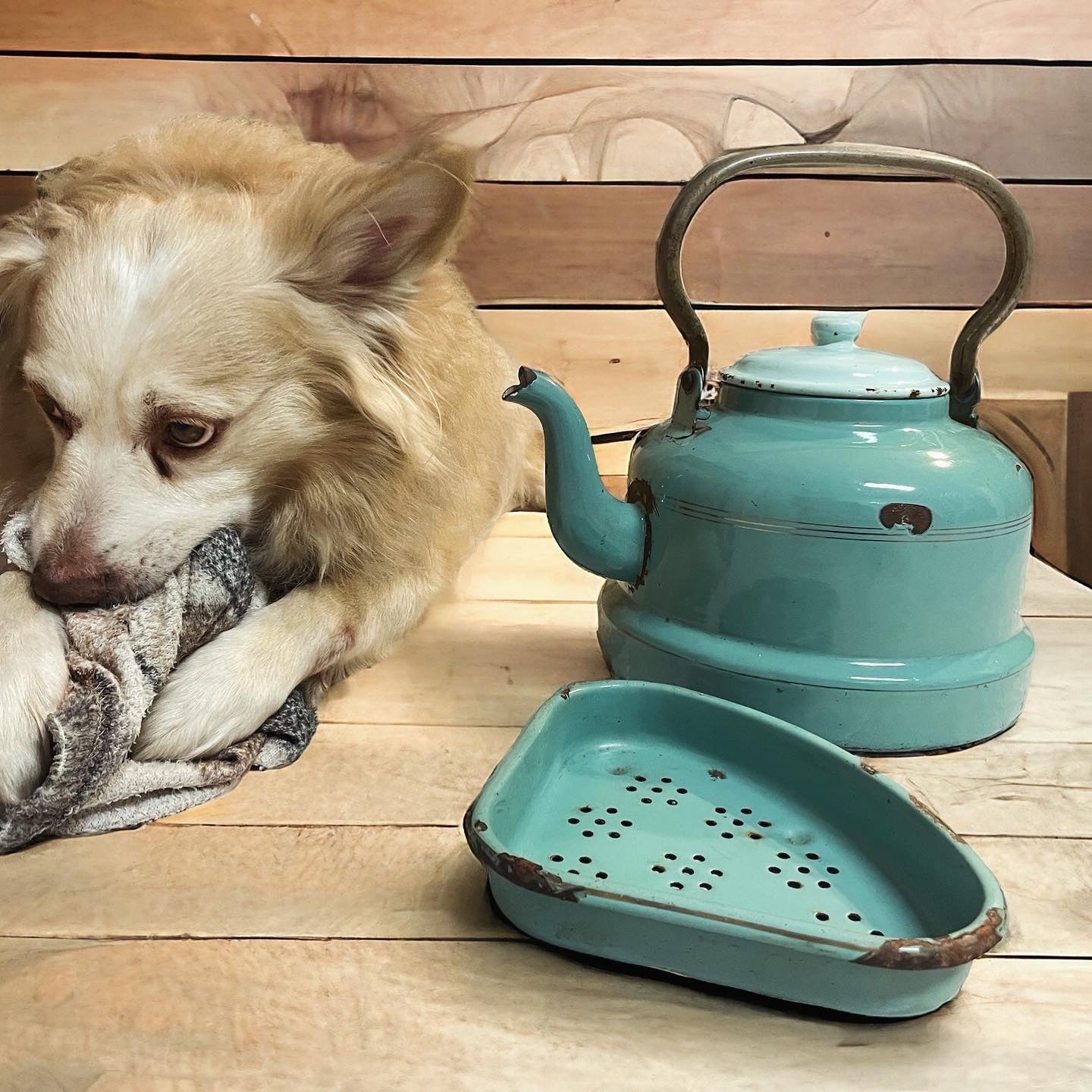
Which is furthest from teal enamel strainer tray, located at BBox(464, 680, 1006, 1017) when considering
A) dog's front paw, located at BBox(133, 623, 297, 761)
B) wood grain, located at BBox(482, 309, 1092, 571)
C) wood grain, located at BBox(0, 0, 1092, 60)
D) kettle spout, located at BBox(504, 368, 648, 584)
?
wood grain, located at BBox(0, 0, 1092, 60)

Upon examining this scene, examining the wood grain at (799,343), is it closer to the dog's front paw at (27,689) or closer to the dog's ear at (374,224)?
the dog's ear at (374,224)

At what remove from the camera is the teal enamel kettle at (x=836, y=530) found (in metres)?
0.92

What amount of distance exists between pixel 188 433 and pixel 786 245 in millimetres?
1313

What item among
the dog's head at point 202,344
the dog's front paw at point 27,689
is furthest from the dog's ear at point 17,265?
the dog's front paw at point 27,689

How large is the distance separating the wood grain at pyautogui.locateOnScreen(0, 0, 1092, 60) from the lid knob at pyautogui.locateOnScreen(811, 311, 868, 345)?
107cm

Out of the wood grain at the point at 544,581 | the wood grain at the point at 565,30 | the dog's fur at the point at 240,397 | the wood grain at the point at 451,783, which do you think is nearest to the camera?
the wood grain at the point at 451,783

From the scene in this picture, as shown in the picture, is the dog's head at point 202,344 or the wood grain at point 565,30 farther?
the wood grain at point 565,30

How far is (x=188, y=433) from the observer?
3.38 feet

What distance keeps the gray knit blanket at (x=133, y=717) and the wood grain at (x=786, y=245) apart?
1045 millimetres

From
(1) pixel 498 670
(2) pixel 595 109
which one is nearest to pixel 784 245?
(2) pixel 595 109

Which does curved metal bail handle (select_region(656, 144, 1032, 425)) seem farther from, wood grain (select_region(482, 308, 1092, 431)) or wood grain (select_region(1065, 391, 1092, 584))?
wood grain (select_region(1065, 391, 1092, 584))

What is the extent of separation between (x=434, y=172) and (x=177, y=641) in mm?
508

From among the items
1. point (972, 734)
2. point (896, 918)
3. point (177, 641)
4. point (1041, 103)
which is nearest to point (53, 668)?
point (177, 641)

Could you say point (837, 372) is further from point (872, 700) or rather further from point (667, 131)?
point (667, 131)
